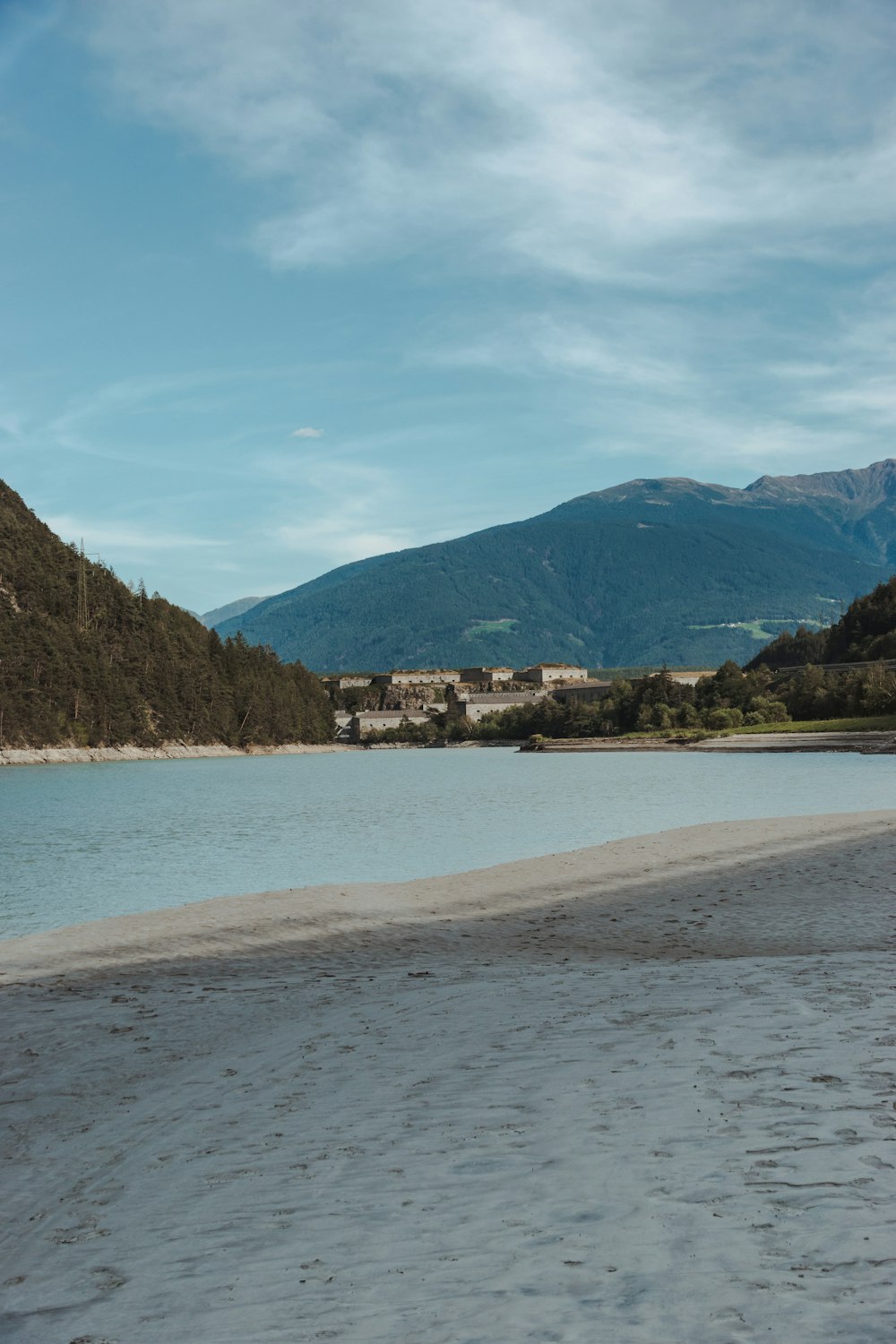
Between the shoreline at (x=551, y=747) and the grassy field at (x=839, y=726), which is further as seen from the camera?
the grassy field at (x=839, y=726)

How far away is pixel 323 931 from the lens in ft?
48.4

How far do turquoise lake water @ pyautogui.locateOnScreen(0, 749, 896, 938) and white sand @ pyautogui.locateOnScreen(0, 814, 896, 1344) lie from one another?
9.61 meters

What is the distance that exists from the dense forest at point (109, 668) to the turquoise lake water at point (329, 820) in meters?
34.6

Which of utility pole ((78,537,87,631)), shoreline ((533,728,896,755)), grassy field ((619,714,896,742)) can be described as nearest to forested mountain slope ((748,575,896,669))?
grassy field ((619,714,896,742))

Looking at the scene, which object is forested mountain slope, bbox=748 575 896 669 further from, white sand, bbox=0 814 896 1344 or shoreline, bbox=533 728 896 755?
white sand, bbox=0 814 896 1344

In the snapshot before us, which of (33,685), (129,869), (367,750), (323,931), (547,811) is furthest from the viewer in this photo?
(367,750)

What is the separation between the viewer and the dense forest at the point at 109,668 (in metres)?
107

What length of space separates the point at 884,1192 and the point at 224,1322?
2.83 meters

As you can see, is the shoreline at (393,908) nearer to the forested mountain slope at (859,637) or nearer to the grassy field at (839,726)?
the grassy field at (839,726)

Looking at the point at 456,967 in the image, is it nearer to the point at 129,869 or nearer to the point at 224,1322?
the point at 224,1322

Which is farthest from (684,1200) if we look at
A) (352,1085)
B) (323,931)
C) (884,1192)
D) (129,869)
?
(129,869)

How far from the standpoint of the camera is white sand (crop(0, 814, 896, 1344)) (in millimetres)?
4168

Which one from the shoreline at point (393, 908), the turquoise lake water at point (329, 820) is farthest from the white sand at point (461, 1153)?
the turquoise lake water at point (329, 820)

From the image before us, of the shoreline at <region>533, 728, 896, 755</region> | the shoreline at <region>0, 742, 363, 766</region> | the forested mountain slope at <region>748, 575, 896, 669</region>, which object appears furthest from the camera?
the forested mountain slope at <region>748, 575, 896, 669</region>
